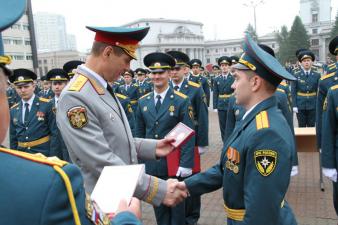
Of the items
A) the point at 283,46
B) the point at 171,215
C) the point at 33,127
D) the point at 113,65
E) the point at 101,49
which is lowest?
the point at 171,215

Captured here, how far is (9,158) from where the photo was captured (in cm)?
107

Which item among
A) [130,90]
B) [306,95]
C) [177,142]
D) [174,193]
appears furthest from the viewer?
[130,90]

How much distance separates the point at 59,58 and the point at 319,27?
62.8 m

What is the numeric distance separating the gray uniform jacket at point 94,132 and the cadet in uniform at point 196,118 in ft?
6.15

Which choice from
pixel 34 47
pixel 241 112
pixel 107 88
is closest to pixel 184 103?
pixel 241 112

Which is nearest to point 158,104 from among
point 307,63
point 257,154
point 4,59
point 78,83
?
point 78,83

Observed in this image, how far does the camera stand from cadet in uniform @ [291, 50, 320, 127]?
897cm

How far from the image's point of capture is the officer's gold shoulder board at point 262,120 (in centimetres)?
220

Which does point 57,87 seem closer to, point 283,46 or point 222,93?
point 222,93

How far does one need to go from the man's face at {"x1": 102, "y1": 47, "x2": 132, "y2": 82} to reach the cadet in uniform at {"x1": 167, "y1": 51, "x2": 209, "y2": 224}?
6.57 ft

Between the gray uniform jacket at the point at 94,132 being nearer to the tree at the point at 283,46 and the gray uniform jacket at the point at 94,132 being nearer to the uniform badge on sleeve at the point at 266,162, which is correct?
the uniform badge on sleeve at the point at 266,162

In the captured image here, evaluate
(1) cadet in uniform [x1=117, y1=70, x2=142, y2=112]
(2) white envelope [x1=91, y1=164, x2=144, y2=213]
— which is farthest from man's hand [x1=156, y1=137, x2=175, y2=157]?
(1) cadet in uniform [x1=117, y1=70, x2=142, y2=112]

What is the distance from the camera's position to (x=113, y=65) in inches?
106

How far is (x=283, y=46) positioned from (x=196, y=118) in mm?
62389
